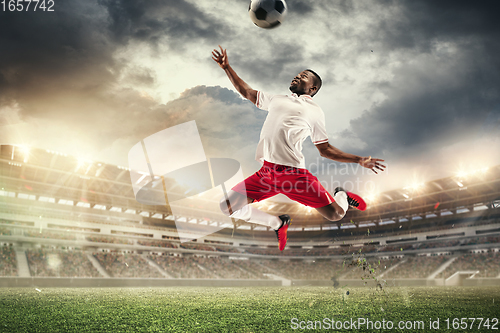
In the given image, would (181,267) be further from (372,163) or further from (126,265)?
(372,163)

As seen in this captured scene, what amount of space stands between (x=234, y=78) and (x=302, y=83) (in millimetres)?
790

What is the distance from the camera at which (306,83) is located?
138 inches

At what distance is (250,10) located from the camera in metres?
3.76

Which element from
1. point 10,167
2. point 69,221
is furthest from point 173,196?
point 10,167

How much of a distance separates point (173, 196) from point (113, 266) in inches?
315

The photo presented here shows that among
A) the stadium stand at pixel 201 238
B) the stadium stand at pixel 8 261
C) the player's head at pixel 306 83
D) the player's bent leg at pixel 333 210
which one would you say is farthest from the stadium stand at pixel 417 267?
the stadium stand at pixel 8 261

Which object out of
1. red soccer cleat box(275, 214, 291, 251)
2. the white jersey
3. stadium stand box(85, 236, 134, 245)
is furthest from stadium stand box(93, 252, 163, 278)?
the white jersey

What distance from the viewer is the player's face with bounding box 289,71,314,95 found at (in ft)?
11.5

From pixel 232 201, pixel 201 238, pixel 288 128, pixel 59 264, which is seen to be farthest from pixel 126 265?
pixel 288 128

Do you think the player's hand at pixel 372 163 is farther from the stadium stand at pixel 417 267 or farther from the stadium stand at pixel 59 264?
the stadium stand at pixel 417 267

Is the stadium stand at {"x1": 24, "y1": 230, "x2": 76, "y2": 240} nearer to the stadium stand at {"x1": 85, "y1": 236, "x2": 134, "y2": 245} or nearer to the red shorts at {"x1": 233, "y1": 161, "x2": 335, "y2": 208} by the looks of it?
the stadium stand at {"x1": 85, "y1": 236, "x2": 134, "y2": 245}

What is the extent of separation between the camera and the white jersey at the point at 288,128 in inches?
132

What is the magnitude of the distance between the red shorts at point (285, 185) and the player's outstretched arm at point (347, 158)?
325 millimetres

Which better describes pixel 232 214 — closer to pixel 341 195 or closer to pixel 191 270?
pixel 341 195
